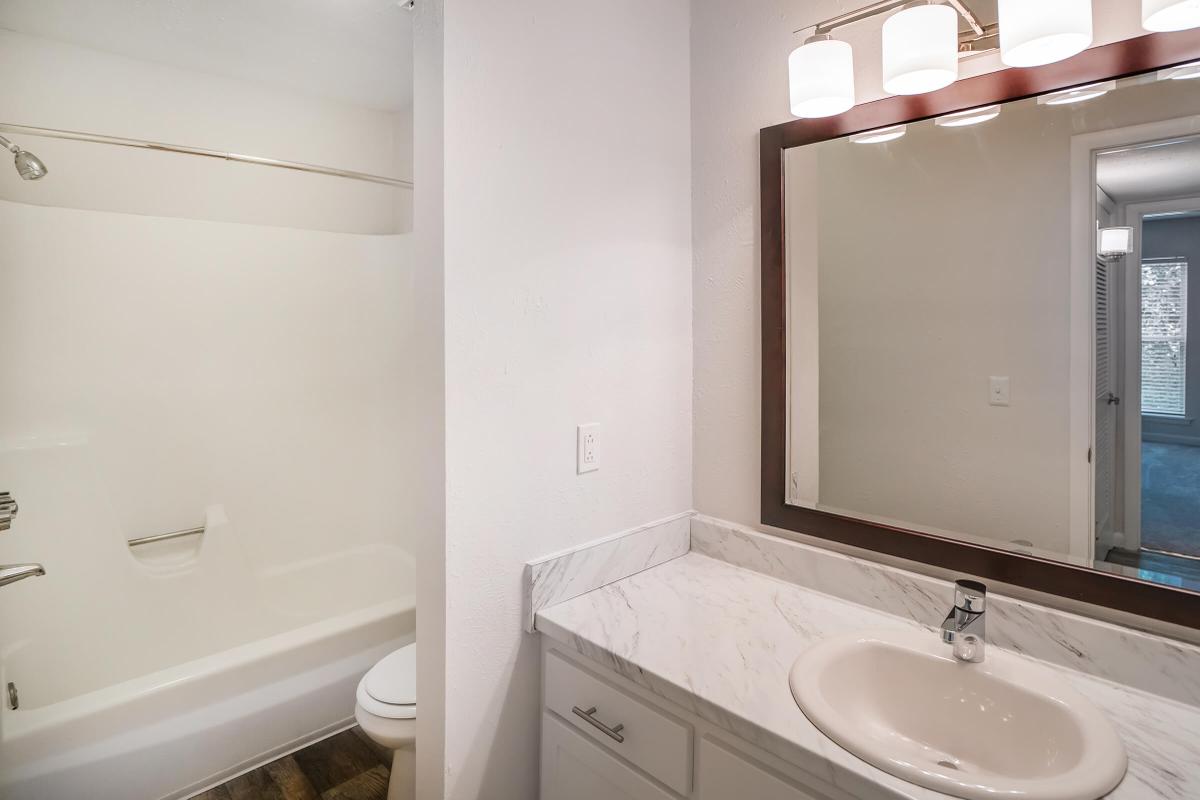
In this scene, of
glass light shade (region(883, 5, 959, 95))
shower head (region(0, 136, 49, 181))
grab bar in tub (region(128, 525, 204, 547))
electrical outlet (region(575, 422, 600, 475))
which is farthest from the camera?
grab bar in tub (region(128, 525, 204, 547))

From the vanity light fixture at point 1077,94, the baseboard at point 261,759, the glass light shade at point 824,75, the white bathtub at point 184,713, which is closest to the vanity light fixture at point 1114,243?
the vanity light fixture at point 1077,94

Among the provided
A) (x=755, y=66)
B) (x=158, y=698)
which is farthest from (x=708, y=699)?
(x=158, y=698)

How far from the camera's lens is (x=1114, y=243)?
1054 mm

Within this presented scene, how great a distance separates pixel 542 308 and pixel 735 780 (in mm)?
941

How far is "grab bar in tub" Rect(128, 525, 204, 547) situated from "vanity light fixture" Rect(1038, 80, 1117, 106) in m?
2.88

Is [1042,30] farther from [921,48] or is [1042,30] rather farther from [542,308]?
[542,308]

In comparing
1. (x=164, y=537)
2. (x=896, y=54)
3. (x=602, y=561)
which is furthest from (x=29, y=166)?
(x=896, y=54)

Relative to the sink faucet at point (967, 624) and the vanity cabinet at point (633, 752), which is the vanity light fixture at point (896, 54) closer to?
the sink faucet at point (967, 624)

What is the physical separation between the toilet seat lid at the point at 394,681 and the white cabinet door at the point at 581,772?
0.47m

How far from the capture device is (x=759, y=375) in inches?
60.6

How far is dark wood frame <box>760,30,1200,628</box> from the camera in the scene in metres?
1.00

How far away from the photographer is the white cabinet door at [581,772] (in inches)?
43.0

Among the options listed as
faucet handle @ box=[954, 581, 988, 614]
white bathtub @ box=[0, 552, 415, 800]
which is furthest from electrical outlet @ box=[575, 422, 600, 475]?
white bathtub @ box=[0, 552, 415, 800]

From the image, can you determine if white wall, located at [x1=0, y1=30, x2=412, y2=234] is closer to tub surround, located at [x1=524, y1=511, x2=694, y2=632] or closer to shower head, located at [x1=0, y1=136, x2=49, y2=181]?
shower head, located at [x1=0, y1=136, x2=49, y2=181]
